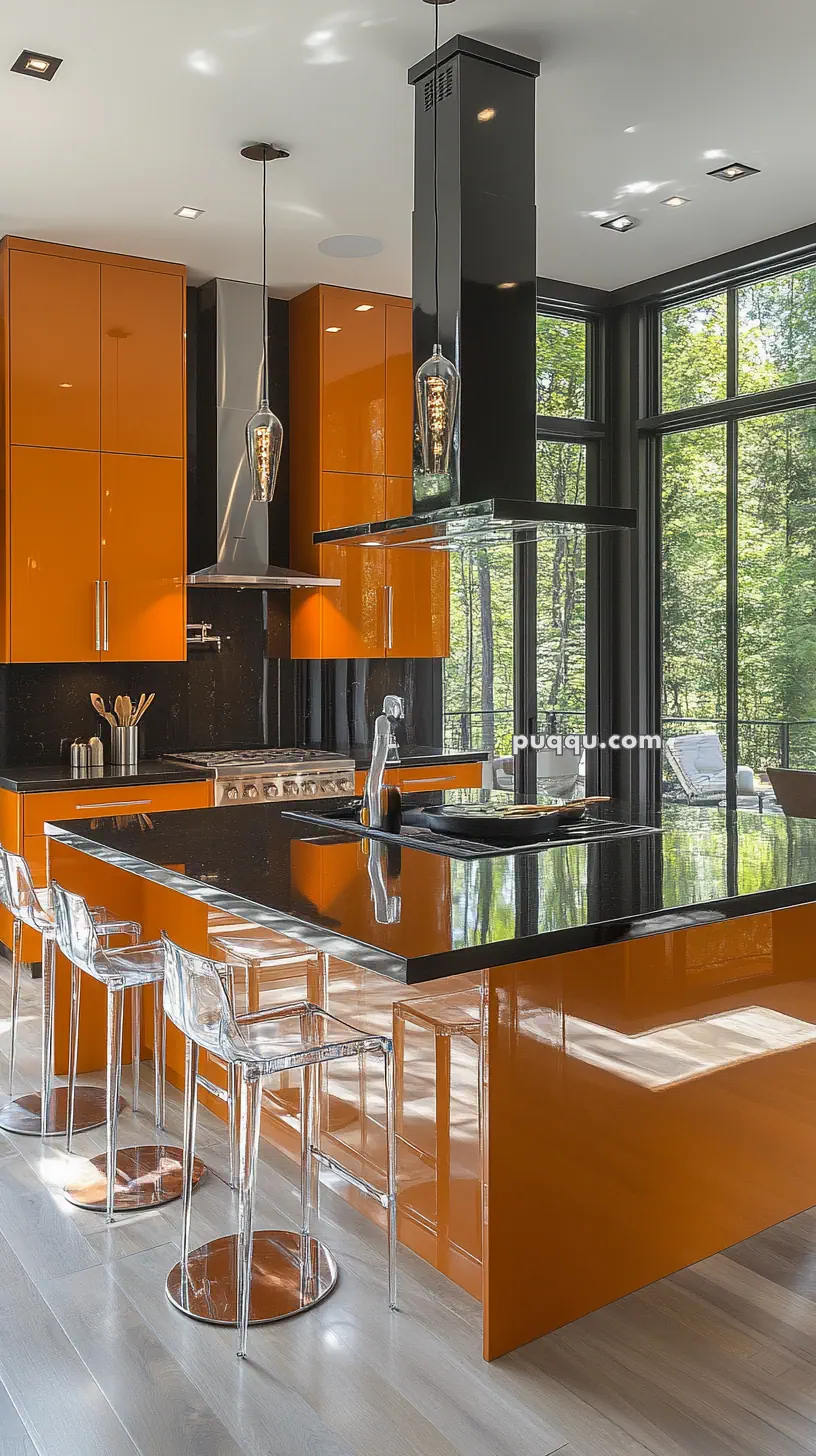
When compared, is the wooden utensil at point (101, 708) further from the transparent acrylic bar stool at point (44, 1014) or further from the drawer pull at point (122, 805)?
the transparent acrylic bar stool at point (44, 1014)

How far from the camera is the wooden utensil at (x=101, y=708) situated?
5.51m

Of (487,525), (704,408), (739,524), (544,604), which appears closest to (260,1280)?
(487,525)

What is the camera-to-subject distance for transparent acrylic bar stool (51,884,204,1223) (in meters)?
3.04

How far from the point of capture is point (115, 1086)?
3.07 metres

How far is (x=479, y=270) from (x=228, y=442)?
2480 mm

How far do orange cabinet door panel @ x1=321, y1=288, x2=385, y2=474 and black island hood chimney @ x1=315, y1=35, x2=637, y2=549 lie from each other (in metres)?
2.32

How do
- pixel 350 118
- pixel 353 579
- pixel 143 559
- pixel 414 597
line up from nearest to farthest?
1. pixel 350 118
2. pixel 143 559
3. pixel 353 579
4. pixel 414 597

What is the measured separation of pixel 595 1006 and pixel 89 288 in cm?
405

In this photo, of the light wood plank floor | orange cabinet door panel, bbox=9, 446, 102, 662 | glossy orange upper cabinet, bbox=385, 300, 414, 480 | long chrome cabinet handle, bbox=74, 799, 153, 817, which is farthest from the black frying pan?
glossy orange upper cabinet, bbox=385, 300, 414, 480

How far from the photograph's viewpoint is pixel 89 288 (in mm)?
5207

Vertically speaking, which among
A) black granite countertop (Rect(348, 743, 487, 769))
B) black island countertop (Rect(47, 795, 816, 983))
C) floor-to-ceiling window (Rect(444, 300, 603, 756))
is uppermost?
floor-to-ceiling window (Rect(444, 300, 603, 756))

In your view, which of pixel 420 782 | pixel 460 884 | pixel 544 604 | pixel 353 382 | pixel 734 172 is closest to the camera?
pixel 460 884

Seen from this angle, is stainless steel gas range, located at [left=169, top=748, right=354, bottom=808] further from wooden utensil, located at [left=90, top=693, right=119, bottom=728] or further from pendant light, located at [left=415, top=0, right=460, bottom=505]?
pendant light, located at [left=415, top=0, right=460, bottom=505]

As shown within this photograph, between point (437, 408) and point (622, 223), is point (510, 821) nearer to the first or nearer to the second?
point (437, 408)
